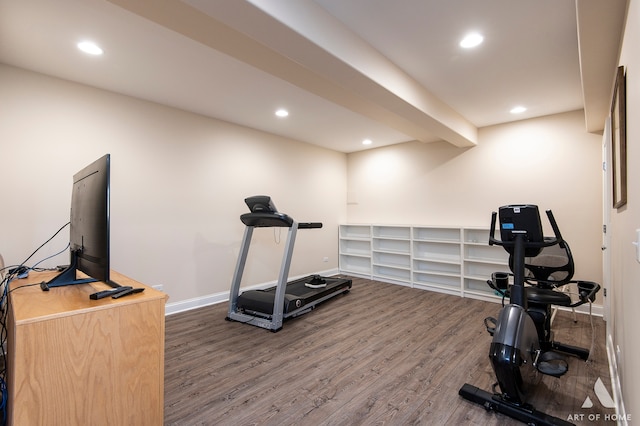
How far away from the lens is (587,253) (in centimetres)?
397

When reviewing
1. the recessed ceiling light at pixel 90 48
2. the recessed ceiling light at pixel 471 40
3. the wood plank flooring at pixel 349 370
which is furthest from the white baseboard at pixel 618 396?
the recessed ceiling light at pixel 90 48

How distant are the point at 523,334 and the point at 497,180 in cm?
331

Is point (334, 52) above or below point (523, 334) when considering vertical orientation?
above

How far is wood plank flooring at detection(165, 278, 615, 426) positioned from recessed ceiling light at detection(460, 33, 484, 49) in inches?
106

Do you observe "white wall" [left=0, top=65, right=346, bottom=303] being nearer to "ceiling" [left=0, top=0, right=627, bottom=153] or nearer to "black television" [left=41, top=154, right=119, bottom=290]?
"ceiling" [left=0, top=0, right=627, bottom=153]

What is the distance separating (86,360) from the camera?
126cm

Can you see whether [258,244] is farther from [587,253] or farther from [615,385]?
[587,253]

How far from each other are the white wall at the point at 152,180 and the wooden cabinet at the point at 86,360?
1.98 meters

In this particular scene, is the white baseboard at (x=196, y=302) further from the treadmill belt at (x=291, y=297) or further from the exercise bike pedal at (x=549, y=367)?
the exercise bike pedal at (x=549, y=367)

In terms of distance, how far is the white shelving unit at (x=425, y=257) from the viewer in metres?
4.76

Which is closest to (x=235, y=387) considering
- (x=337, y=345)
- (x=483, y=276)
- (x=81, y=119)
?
(x=337, y=345)

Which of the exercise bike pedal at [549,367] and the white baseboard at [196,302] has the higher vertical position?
the exercise bike pedal at [549,367]

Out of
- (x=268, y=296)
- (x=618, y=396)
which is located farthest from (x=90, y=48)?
(x=618, y=396)

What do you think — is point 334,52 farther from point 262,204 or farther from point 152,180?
point 152,180
